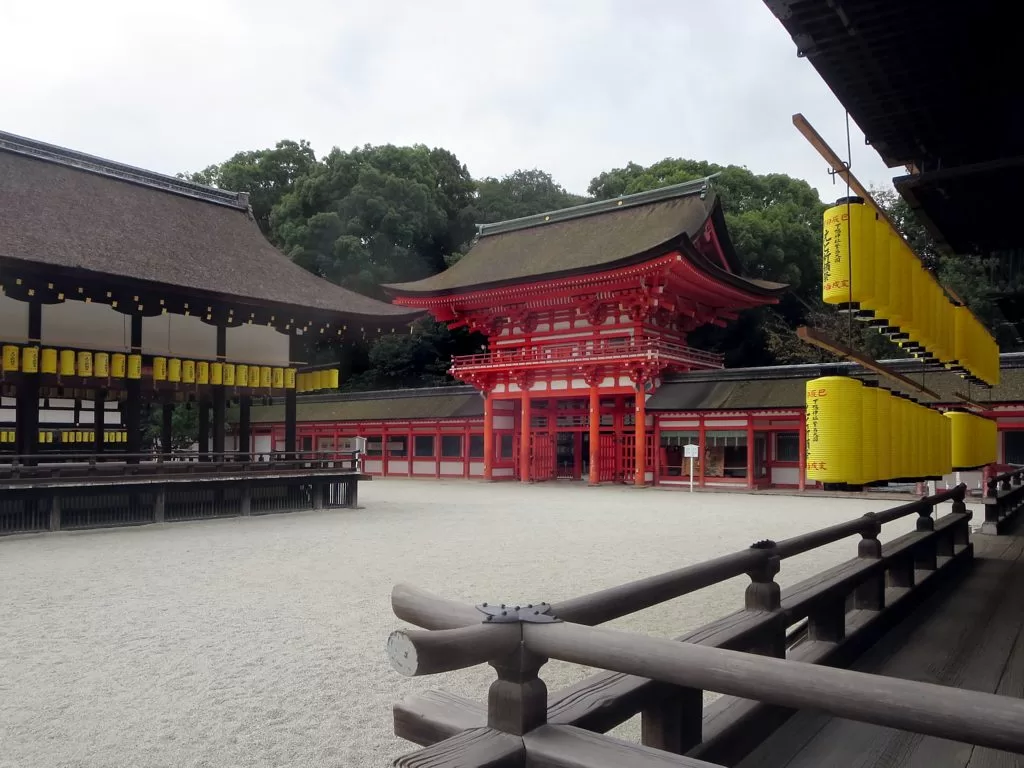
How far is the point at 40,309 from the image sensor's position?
12.2 meters

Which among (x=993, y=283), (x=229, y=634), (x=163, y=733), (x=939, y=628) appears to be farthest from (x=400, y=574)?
(x=993, y=283)

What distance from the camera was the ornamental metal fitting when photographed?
194 centimetres

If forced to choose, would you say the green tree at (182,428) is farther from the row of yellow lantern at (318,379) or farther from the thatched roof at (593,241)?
the row of yellow lantern at (318,379)

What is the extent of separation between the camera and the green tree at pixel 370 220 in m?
35.7

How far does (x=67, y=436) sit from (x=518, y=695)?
22.5 meters

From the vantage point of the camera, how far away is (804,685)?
1618 millimetres

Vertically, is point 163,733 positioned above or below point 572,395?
below

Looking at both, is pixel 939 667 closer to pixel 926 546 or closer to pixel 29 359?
pixel 926 546

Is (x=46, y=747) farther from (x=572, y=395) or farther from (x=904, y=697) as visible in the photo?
(x=572, y=395)

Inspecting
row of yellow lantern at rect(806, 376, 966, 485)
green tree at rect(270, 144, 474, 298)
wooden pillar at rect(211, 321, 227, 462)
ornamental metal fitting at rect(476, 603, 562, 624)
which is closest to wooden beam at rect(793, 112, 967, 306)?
row of yellow lantern at rect(806, 376, 966, 485)

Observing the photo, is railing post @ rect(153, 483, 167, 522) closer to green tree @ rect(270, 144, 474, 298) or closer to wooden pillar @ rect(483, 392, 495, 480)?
wooden pillar @ rect(483, 392, 495, 480)

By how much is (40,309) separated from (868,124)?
1240 centimetres

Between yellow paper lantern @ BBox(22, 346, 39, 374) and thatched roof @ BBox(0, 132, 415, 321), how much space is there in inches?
60.5

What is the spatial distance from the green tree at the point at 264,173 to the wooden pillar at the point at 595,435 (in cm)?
2536
